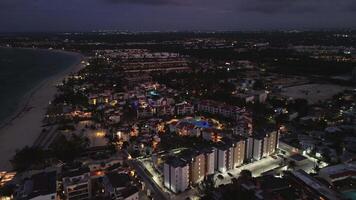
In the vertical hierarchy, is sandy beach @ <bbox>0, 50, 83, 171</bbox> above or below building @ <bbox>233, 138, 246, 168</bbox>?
below

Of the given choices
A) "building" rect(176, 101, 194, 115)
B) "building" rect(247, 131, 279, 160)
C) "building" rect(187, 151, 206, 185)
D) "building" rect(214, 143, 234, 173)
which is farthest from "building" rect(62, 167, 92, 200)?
"building" rect(176, 101, 194, 115)

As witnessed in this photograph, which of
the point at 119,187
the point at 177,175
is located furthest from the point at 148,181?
the point at 119,187

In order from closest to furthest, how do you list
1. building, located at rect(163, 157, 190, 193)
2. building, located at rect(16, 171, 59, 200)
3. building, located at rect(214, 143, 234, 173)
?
building, located at rect(16, 171, 59, 200) → building, located at rect(163, 157, 190, 193) → building, located at rect(214, 143, 234, 173)

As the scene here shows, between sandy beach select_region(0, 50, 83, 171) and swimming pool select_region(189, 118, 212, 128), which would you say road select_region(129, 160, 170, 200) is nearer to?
swimming pool select_region(189, 118, 212, 128)

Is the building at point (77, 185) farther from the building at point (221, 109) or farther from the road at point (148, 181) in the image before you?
the building at point (221, 109)

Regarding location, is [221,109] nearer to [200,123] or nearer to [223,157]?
[200,123]

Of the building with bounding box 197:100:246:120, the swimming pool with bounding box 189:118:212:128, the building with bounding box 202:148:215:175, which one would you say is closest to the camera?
the building with bounding box 202:148:215:175

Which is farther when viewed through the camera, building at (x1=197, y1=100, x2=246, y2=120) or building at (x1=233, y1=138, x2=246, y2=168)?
building at (x1=197, y1=100, x2=246, y2=120)

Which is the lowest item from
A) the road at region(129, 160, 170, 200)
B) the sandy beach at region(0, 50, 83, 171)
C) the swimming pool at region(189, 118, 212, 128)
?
the road at region(129, 160, 170, 200)
